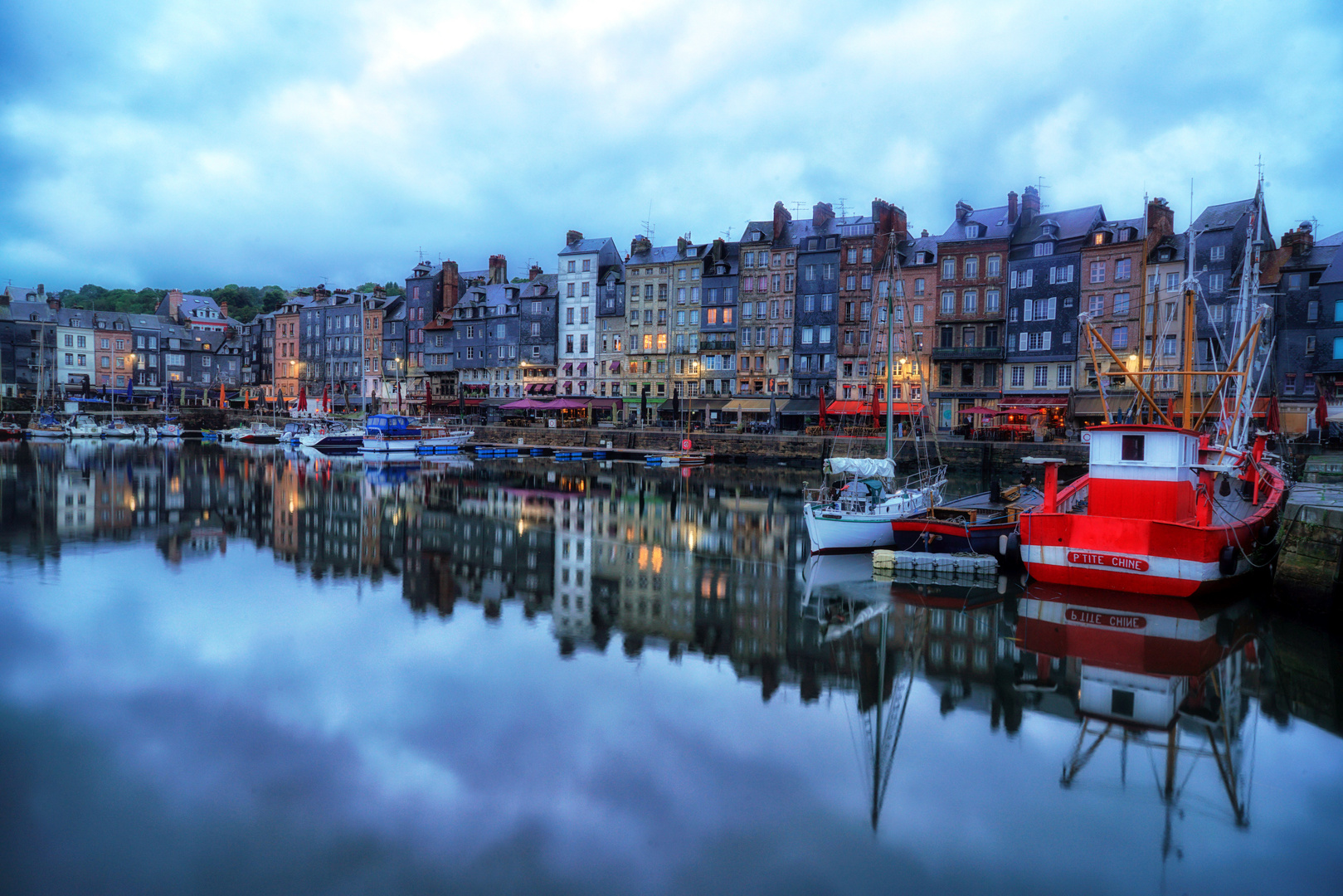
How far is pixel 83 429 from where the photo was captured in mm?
77812

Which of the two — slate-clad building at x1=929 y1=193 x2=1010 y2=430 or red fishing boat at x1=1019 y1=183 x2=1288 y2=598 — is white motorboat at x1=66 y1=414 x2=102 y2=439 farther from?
red fishing boat at x1=1019 y1=183 x2=1288 y2=598

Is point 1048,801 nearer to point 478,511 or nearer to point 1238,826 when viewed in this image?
point 1238,826

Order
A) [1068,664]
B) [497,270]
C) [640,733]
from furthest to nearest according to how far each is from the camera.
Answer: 1. [497,270]
2. [1068,664]
3. [640,733]

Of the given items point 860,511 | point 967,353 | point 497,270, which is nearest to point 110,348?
point 497,270

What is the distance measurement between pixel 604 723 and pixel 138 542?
1973 centimetres

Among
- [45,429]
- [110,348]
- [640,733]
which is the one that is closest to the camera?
[640,733]

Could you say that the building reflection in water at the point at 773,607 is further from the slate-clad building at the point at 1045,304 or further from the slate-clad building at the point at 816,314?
the slate-clad building at the point at 816,314

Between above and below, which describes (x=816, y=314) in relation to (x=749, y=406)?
above

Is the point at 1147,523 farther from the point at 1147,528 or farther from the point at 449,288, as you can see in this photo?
the point at 449,288

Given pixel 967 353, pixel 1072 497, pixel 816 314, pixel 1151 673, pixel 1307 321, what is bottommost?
pixel 1151 673

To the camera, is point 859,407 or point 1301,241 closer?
point 1301,241

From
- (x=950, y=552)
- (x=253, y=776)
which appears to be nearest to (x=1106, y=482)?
(x=950, y=552)

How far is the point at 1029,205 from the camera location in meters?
61.2

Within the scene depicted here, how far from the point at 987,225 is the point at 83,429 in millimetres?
80277
